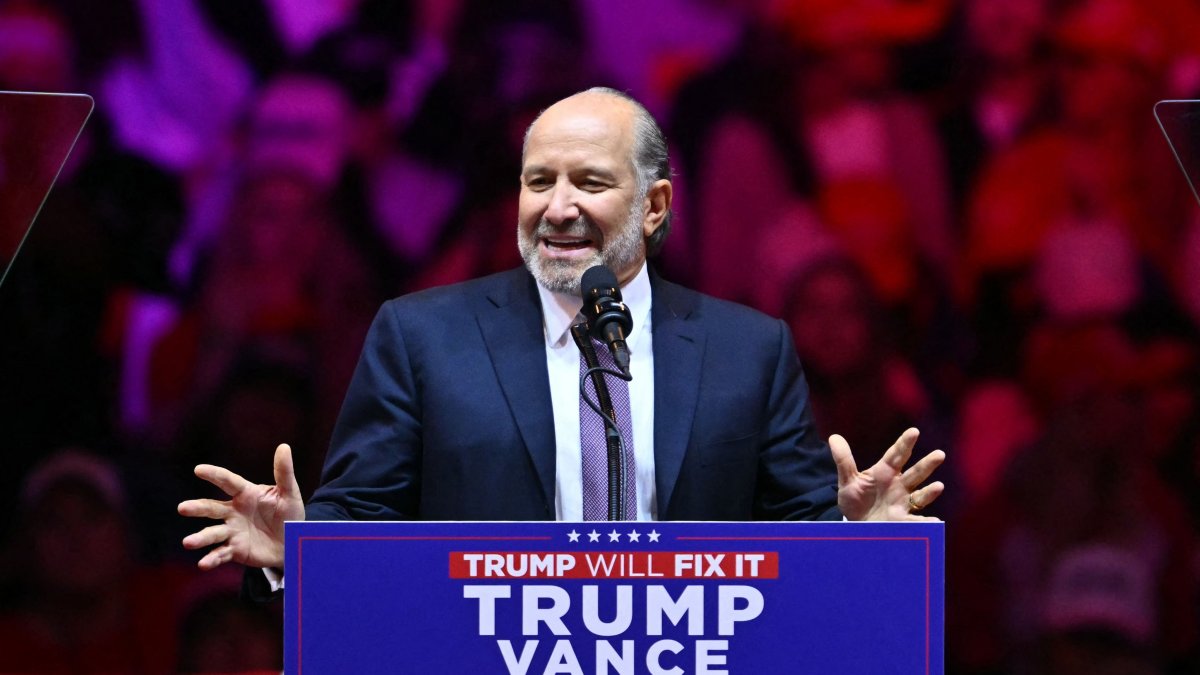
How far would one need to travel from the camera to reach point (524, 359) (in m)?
2.15

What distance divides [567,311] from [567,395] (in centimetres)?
15

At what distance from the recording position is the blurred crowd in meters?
3.15

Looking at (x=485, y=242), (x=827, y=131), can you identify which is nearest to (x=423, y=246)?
(x=485, y=242)

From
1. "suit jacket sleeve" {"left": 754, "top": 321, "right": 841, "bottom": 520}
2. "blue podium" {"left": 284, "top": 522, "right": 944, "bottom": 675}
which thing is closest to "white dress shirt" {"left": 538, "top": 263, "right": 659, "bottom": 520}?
"suit jacket sleeve" {"left": 754, "top": 321, "right": 841, "bottom": 520}

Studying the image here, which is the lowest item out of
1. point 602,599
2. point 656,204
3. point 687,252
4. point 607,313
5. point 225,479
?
point 602,599

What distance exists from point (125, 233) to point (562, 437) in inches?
60.0

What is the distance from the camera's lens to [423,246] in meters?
3.22

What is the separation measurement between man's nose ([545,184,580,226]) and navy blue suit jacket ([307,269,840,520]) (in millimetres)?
161

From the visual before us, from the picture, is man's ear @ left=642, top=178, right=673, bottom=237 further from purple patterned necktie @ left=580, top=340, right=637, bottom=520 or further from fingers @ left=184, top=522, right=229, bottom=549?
fingers @ left=184, top=522, right=229, bottom=549

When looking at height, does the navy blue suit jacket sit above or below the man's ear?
below

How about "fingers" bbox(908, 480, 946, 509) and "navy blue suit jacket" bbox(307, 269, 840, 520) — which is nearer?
"fingers" bbox(908, 480, 946, 509)

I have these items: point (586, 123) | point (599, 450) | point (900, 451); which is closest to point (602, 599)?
point (900, 451)

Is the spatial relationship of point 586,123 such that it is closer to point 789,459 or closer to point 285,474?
point 789,459

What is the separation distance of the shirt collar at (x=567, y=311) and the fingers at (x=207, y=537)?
73 centimetres
